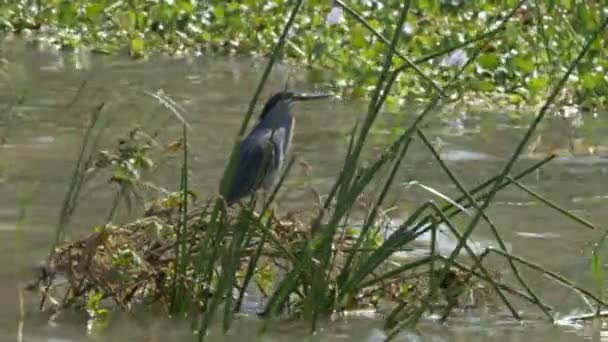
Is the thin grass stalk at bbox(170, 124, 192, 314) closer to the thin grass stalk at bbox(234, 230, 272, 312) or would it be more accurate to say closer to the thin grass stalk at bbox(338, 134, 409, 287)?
the thin grass stalk at bbox(234, 230, 272, 312)

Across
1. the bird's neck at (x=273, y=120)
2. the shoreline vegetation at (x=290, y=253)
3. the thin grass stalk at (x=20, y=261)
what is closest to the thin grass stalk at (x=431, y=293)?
the shoreline vegetation at (x=290, y=253)

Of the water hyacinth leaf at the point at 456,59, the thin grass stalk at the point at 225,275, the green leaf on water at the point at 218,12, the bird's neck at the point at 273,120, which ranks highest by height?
the green leaf on water at the point at 218,12

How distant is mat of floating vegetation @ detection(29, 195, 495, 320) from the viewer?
16.5 feet

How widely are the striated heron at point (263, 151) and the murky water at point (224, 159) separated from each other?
25cm

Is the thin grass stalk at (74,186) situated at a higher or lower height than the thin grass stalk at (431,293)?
higher

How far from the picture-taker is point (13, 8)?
1256 centimetres

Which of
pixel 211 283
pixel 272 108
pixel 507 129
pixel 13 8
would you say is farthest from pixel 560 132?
pixel 13 8

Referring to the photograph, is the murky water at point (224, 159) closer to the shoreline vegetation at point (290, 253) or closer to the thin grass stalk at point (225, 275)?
the shoreline vegetation at point (290, 253)

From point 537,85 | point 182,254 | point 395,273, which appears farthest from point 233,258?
point 537,85

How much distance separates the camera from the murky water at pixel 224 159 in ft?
17.1

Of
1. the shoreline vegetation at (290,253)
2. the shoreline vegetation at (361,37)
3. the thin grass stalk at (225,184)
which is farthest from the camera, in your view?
the shoreline vegetation at (361,37)

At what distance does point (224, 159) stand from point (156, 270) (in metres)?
2.85

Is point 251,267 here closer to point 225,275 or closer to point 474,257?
point 225,275

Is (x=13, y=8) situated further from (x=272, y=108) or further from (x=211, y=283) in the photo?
(x=211, y=283)
